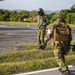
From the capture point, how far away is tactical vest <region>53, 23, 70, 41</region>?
877 centimetres

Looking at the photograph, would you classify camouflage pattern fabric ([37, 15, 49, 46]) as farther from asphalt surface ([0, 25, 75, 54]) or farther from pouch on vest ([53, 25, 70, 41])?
pouch on vest ([53, 25, 70, 41])

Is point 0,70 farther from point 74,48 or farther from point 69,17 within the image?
point 69,17

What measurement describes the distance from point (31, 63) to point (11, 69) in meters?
1.13

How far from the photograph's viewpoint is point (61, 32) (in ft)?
28.9

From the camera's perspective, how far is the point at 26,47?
15242mm

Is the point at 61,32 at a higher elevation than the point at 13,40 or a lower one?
higher

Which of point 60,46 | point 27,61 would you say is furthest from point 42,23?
point 60,46

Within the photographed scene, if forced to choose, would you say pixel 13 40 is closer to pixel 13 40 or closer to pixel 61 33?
pixel 13 40

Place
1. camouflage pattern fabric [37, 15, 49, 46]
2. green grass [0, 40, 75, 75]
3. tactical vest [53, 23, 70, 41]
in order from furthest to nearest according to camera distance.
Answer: camouflage pattern fabric [37, 15, 49, 46]
green grass [0, 40, 75, 75]
tactical vest [53, 23, 70, 41]

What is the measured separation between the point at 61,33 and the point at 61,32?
0.09ft

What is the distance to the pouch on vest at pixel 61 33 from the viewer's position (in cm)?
878

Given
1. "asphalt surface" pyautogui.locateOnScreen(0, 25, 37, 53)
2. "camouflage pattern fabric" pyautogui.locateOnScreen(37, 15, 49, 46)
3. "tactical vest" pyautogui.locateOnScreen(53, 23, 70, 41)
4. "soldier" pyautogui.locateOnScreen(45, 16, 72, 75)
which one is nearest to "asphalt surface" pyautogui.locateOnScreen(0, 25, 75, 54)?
"asphalt surface" pyautogui.locateOnScreen(0, 25, 37, 53)

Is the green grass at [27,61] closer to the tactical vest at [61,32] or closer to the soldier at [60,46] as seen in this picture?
the soldier at [60,46]

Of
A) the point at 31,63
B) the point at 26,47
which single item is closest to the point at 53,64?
the point at 31,63
